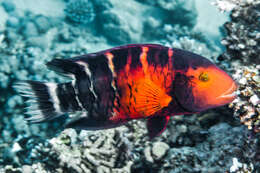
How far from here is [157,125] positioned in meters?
1.84

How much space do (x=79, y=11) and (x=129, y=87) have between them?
29.6 ft

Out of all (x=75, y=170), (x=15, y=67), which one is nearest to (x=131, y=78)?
(x=75, y=170)

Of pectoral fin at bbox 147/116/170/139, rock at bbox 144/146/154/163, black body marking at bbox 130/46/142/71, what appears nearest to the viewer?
black body marking at bbox 130/46/142/71

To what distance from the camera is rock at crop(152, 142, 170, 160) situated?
2967mm

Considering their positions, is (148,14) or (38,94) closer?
(38,94)

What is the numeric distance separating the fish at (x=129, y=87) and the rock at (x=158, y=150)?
1.30 meters

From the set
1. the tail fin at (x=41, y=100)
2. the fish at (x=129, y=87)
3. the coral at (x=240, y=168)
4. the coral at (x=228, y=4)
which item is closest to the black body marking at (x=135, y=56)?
the fish at (x=129, y=87)

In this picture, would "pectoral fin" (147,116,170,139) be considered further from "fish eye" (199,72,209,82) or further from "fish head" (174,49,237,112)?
"fish eye" (199,72,209,82)

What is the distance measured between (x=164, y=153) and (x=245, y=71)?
5.09ft

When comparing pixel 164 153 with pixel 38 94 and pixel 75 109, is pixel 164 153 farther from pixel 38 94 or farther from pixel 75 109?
pixel 38 94

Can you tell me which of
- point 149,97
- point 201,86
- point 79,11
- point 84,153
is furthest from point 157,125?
point 79,11

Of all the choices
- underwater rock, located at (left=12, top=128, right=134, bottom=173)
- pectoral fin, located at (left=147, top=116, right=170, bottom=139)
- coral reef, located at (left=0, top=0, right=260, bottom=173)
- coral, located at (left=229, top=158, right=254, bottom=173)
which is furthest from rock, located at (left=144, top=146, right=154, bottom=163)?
pectoral fin, located at (left=147, top=116, right=170, bottom=139)

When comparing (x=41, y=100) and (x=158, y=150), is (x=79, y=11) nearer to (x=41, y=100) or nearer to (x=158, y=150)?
(x=158, y=150)

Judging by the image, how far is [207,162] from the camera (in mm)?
2637
